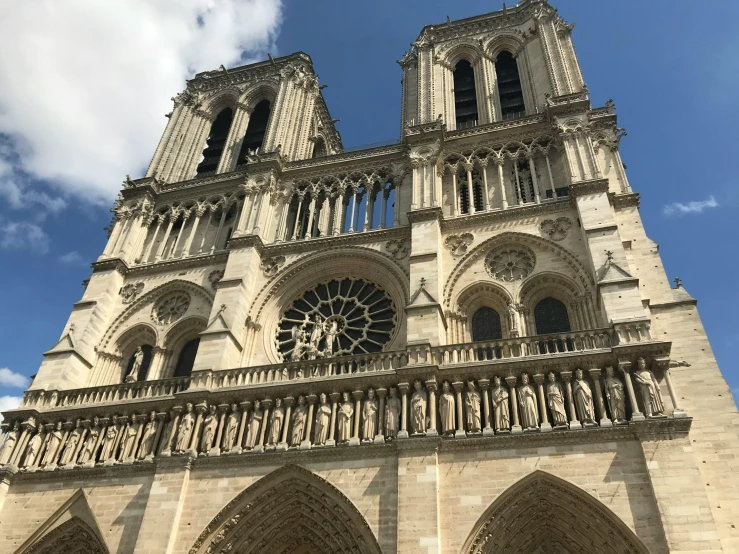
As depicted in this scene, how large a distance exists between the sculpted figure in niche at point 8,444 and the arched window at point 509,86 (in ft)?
57.9

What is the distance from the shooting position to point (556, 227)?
52.5ft

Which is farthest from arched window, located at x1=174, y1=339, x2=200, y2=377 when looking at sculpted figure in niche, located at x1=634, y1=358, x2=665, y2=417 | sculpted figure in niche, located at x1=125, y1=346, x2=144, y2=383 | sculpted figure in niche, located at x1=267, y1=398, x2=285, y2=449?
sculpted figure in niche, located at x1=634, y1=358, x2=665, y2=417

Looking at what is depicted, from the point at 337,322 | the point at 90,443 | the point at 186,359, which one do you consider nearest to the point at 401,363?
the point at 337,322

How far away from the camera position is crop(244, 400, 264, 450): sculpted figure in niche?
1316 centimetres

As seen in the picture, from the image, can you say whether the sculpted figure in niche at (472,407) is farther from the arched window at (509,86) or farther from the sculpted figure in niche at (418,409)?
the arched window at (509,86)

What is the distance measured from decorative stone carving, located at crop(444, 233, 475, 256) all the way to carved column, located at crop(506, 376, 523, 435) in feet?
15.8

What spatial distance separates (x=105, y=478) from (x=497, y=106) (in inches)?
661

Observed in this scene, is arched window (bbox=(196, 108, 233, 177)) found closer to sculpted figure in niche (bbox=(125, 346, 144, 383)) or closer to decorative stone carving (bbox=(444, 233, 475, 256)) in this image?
sculpted figure in niche (bbox=(125, 346, 144, 383))

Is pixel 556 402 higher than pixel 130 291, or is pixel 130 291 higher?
pixel 130 291

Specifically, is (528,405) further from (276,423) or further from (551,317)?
(276,423)

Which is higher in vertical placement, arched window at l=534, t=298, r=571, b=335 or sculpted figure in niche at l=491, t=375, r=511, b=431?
arched window at l=534, t=298, r=571, b=335

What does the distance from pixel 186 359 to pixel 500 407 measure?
9.56 metres

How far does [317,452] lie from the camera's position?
12500 mm

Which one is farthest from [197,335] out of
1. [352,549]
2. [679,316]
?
[679,316]
